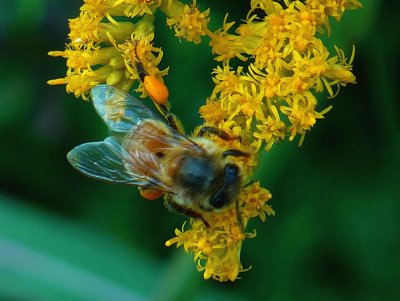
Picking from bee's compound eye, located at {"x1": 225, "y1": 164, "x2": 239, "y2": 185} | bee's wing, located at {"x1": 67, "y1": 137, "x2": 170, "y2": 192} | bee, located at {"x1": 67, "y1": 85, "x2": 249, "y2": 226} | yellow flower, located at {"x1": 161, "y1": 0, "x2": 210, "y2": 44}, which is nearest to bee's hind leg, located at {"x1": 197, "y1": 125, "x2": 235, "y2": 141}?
bee, located at {"x1": 67, "y1": 85, "x2": 249, "y2": 226}

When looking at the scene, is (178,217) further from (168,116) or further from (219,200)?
(219,200)

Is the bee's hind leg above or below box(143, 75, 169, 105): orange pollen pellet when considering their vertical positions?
below

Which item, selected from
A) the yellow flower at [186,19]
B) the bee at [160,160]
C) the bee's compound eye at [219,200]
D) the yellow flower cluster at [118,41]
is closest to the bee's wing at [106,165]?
the bee at [160,160]

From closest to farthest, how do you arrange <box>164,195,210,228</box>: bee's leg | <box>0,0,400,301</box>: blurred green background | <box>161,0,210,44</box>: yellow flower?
<box>164,195,210,228</box>: bee's leg < <box>161,0,210,44</box>: yellow flower < <box>0,0,400,301</box>: blurred green background

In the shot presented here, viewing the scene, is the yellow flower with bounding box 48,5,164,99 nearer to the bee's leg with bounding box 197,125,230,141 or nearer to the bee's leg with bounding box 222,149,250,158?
the bee's leg with bounding box 197,125,230,141

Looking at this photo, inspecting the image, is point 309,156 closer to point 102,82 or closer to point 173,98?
point 173,98

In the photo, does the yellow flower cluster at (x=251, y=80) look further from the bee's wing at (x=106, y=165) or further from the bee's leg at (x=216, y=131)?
the bee's wing at (x=106, y=165)

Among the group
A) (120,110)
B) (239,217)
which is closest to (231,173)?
(239,217)
